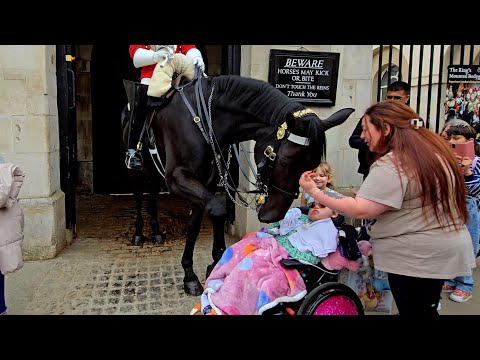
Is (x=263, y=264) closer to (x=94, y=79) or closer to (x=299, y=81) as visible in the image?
(x=299, y=81)

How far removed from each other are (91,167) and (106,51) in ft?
7.74

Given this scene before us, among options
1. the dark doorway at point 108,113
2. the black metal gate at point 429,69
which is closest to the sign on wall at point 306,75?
the black metal gate at point 429,69

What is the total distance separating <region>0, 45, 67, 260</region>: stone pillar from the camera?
458cm

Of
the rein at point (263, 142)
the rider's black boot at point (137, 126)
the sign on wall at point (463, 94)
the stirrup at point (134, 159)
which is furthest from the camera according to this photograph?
the sign on wall at point (463, 94)

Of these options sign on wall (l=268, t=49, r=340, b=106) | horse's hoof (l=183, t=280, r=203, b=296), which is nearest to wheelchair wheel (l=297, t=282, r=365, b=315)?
horse's hoof (l=183, t=280, r=203, b=296)

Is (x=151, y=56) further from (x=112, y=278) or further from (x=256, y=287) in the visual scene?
(x=256, y=287)

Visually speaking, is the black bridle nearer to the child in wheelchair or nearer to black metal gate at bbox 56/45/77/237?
the child in wheelchair

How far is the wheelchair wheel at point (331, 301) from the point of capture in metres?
2.50

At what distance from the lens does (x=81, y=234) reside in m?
5.77

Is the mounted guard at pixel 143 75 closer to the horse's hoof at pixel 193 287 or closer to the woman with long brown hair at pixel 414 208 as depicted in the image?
the horse's hoof at pixel 193 287

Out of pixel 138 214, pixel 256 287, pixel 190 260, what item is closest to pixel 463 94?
pixel 190 260

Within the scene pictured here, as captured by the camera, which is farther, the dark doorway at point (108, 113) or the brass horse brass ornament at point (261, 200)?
the dark doorway at point (108, 113)

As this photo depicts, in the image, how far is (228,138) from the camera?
348 cm

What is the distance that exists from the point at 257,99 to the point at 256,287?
57.9 inches
